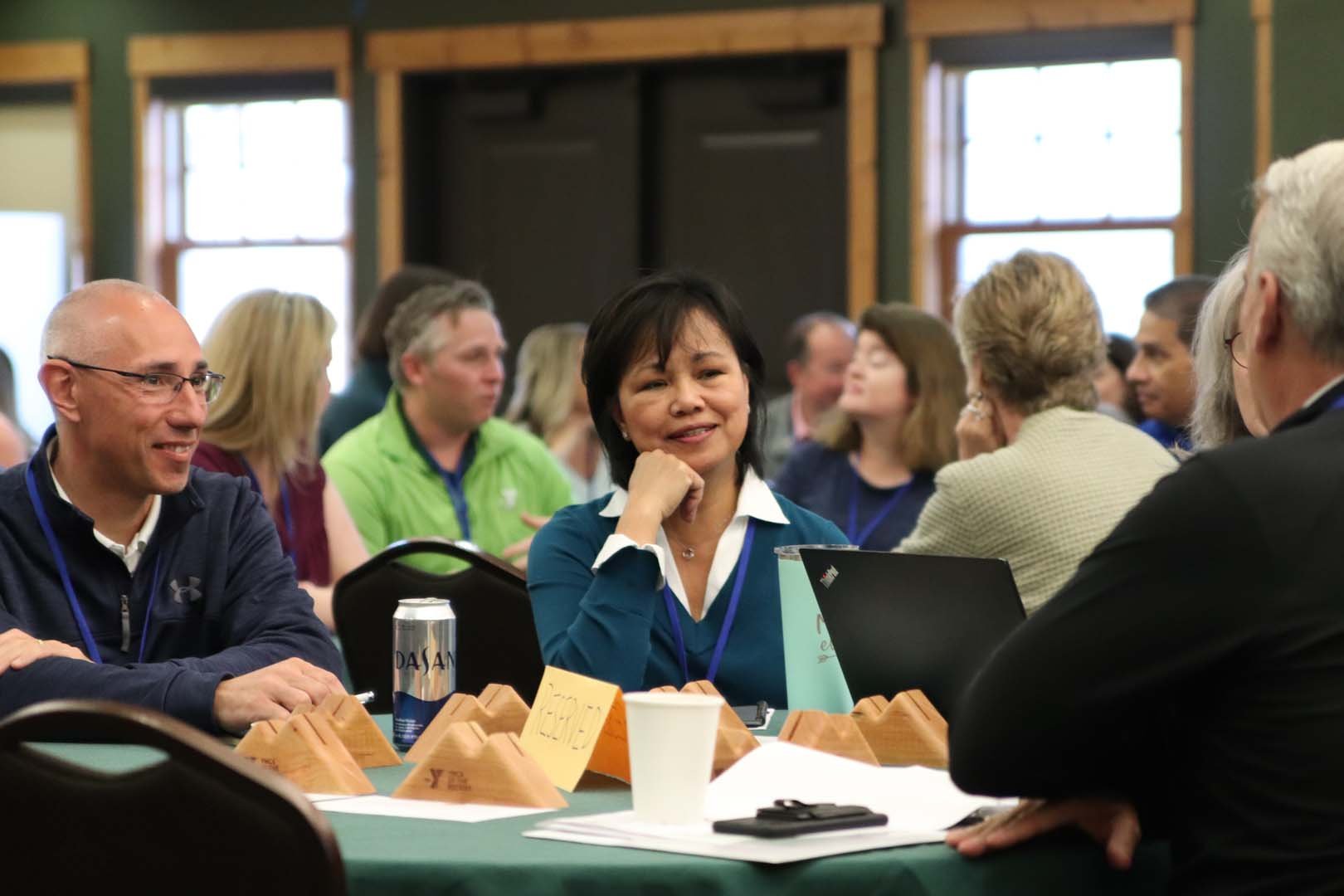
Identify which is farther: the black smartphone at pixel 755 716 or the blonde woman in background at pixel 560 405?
the blonde woman in background at pixel 560 405

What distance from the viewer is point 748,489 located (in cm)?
257

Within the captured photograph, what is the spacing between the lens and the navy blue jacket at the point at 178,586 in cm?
240

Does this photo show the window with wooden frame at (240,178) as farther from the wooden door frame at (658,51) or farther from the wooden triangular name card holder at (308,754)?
the wooden triangular name card holder at (308,754)

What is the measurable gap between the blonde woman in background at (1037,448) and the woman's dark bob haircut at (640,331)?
668 mm

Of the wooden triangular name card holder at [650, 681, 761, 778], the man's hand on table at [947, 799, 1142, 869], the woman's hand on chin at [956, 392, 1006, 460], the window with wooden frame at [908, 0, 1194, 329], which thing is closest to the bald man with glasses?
the wooden triangular name card holder at [650, 681, 761, 778]

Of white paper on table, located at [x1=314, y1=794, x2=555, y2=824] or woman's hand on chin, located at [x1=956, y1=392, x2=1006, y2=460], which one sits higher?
woman's hand on chin, located at [x1=956, y1=392, x2=1006, y2=460]

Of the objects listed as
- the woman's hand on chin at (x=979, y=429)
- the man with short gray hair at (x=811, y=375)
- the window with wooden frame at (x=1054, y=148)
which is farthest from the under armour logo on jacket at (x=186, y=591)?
the window with wooden frame at (x=1054, y=148)

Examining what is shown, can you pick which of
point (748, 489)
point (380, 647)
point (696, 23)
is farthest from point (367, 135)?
point (748, 489)

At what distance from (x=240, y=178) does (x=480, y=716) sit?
795cm

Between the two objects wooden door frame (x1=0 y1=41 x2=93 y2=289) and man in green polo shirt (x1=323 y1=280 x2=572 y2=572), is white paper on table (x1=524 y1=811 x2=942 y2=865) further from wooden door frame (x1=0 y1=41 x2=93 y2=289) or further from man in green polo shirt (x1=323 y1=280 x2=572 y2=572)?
wooden door frame (x1=0 y1=41 x2=93 y2=289)

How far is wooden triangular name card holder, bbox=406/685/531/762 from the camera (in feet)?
6.23

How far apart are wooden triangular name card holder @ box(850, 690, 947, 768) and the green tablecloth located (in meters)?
0.31

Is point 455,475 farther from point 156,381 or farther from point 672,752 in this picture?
point 672,752

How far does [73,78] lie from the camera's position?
9273 mm
